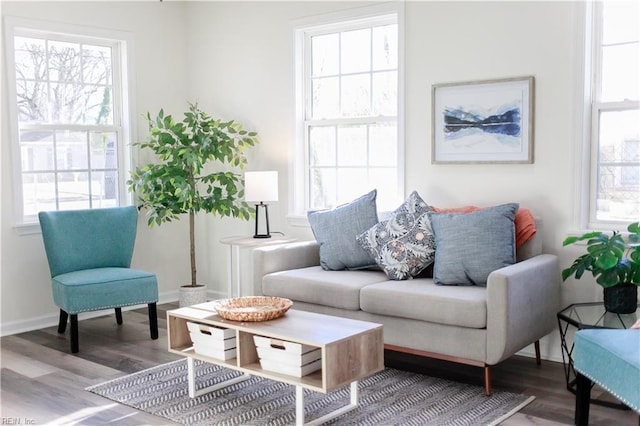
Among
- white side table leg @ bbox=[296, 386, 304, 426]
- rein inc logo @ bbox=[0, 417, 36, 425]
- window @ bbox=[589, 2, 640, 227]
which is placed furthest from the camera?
window @ bbox=[589, 2, 640, 227]

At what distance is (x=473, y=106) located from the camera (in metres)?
4.30

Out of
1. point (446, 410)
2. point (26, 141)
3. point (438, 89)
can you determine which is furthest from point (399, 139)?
point (26, 141)

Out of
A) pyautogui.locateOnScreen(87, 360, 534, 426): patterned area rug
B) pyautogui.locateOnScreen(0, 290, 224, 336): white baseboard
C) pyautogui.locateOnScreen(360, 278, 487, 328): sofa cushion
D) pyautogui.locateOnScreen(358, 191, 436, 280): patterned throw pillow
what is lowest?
pyautogui.locateOnScreen(87, 360, 534, 426): patterned area rug

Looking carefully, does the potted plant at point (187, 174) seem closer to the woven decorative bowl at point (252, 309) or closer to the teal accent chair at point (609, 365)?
the woven decorative bowl at point (252, 309)

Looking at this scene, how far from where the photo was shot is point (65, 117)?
204 inches

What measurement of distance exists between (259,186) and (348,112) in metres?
0.83

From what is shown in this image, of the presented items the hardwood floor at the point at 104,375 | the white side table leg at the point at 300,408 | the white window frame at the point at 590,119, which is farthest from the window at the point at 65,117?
the white window frame at the point at 590,119

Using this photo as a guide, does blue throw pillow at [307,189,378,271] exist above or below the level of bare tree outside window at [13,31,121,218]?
below

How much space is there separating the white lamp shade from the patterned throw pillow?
1002mm

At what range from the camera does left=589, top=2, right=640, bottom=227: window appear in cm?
383

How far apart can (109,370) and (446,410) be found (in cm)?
193

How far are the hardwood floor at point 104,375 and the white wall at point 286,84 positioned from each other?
0.40 m

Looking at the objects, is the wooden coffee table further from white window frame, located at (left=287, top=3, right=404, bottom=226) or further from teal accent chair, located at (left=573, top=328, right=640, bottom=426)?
white window frame, located at (left=287, top=3, right=404, bottom=226)

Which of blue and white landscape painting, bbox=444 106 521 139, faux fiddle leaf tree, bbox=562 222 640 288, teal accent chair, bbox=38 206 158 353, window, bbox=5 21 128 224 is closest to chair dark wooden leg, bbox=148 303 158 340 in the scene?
teal accent chair, bbox=38 206 158 353
